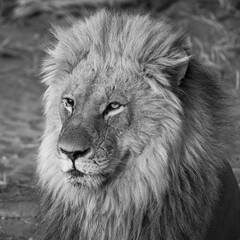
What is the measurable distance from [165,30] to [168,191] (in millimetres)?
860

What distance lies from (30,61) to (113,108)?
16.8ft

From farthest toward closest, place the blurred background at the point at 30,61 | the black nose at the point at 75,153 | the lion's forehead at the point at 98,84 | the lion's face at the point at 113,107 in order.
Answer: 1. the blurred background at the point at 30,61
2. the lion's forehead at the point at 98,84
3. the lion's face at the point at 113,107
4. the black nose at the point at 75,153

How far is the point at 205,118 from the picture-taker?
4207 millimetres

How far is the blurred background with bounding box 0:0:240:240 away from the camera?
5.80m

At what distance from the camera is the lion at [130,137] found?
4.04 metres

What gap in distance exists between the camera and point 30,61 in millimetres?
9070

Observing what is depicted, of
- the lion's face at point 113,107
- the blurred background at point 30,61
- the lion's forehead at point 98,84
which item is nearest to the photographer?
the lion's face at point 113,107

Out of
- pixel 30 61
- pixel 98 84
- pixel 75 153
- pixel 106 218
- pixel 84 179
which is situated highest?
pixel 98 84

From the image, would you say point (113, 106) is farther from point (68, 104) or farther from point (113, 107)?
point (68, 104)

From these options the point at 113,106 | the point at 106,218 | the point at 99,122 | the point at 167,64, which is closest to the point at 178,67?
the point at 167,64

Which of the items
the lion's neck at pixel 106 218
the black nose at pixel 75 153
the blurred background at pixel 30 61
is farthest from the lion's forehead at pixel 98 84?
the blurred background at pixel 30 61

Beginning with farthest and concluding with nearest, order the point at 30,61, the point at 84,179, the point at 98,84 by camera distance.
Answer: the point at 30,61 < the point at 98,84 < the point at 84,179

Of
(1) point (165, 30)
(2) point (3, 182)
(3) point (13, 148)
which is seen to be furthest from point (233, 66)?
(1) point (165, 30)

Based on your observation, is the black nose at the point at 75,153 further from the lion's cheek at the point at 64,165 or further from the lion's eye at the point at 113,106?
the lion's eye at the point at 113,106
